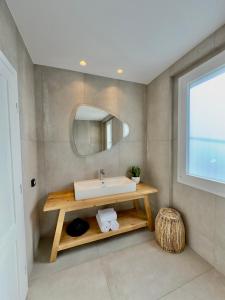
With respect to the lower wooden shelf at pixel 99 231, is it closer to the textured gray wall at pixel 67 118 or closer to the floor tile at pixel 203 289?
the textured gray wall at pixel 67 118

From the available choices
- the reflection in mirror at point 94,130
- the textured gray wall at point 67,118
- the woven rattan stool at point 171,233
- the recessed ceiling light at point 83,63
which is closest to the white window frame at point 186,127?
the woven rattan stool at point 171,233

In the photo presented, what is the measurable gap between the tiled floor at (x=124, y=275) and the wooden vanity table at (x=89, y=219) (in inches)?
6.5

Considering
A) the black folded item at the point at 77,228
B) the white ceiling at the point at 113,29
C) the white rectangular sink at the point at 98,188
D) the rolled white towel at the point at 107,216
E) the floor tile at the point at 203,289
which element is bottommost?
the floor tile at the point at 203,289

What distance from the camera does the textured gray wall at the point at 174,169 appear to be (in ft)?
4.90

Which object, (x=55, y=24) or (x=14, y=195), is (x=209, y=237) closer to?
(x=14, y=195)

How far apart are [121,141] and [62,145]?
95cm

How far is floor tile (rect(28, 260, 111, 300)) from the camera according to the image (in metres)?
1.26

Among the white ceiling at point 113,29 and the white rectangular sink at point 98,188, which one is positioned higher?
the white ceiling at point 113,29

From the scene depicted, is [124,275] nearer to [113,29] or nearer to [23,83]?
[23,83]

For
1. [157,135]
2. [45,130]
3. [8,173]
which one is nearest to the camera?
[8,173]

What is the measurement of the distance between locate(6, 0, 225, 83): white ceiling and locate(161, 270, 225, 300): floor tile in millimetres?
2493

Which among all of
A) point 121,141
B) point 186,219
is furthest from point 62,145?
point 186,219

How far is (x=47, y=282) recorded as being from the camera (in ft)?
4.55

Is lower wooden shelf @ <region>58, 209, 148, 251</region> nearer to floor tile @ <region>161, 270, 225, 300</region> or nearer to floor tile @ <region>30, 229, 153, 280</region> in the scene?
floor tile @ <region>30, 229, 153, 280</region>
